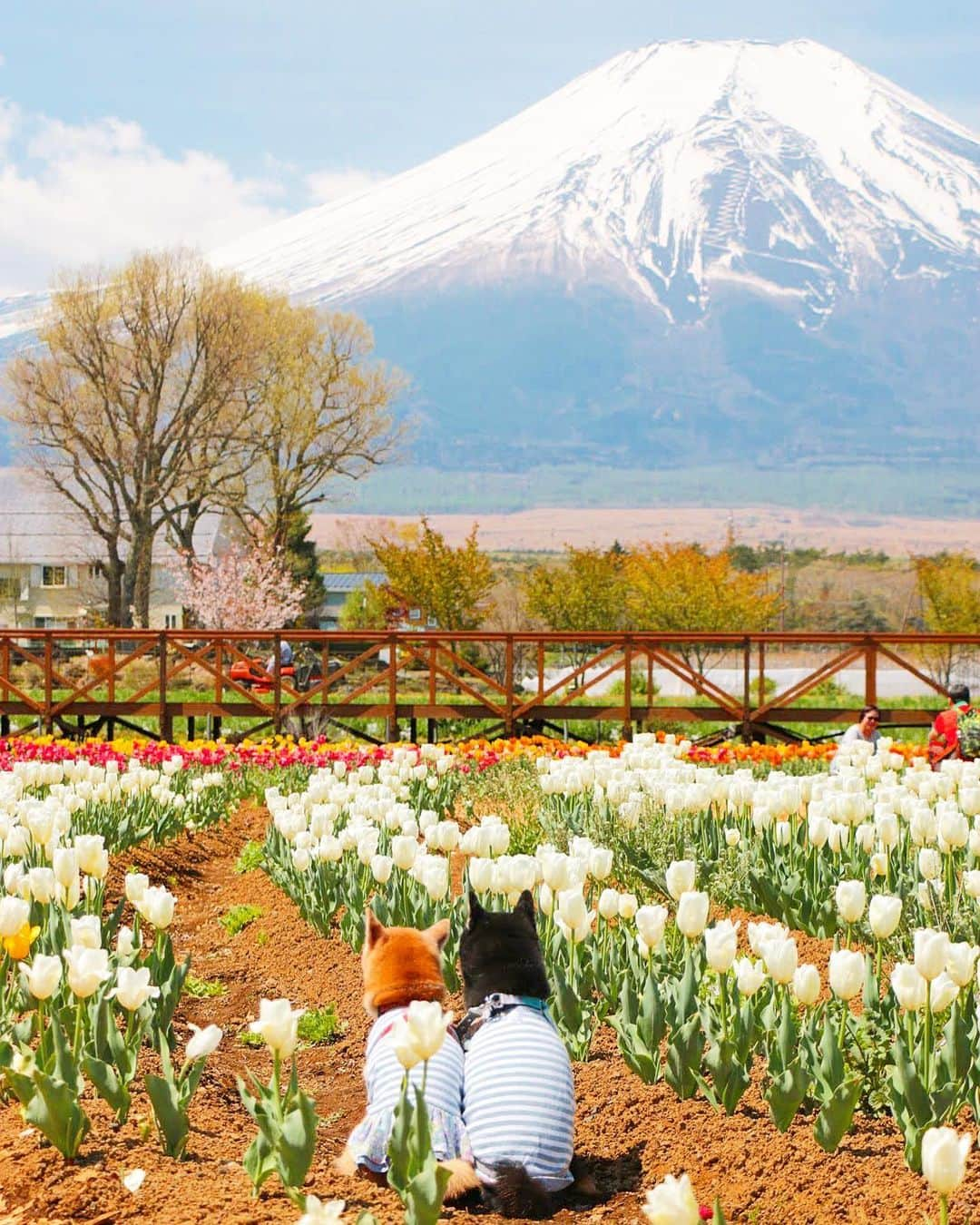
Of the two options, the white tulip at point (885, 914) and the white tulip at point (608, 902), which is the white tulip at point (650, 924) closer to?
the white tulip at point (608, 902)

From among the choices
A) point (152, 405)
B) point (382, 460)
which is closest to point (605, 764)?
point (152, 405)

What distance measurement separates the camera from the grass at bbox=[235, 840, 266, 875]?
9.10 m

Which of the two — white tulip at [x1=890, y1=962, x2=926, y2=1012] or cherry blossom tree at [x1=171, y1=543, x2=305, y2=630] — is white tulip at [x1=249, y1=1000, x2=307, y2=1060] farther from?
cherry blossom tree at [x1=171, y1=543, x2=305, y2=630]

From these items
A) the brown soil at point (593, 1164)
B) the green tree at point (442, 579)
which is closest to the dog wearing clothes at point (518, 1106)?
the brown soil at point (593, 1164)

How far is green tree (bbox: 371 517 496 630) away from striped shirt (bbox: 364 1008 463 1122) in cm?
4292

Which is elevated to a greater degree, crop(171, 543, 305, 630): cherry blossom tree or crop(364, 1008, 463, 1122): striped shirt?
crop(171, 543, 305, 630): cherry blossom tree

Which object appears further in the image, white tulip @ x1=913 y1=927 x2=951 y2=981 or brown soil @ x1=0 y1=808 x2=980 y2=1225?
white tulip @ x1=913 y1=927 x2=951 y2=981

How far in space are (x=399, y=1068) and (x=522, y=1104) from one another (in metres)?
0.35

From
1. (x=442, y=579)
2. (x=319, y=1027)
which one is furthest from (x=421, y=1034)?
(x=442, y=579)

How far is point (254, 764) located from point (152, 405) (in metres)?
39.5

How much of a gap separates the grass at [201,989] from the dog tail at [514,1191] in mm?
2878

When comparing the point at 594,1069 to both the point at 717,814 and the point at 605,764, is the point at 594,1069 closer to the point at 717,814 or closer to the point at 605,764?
the point at 717,814

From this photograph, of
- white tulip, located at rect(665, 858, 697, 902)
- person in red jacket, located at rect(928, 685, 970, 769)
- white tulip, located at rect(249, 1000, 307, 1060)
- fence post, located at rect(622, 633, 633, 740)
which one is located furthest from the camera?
fence post, located at rect(622, 633, 633, 740)

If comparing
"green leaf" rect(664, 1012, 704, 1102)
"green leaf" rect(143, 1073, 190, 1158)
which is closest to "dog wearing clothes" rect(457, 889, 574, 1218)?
"green leaf" rect(664, 1012, 704, 1102)
